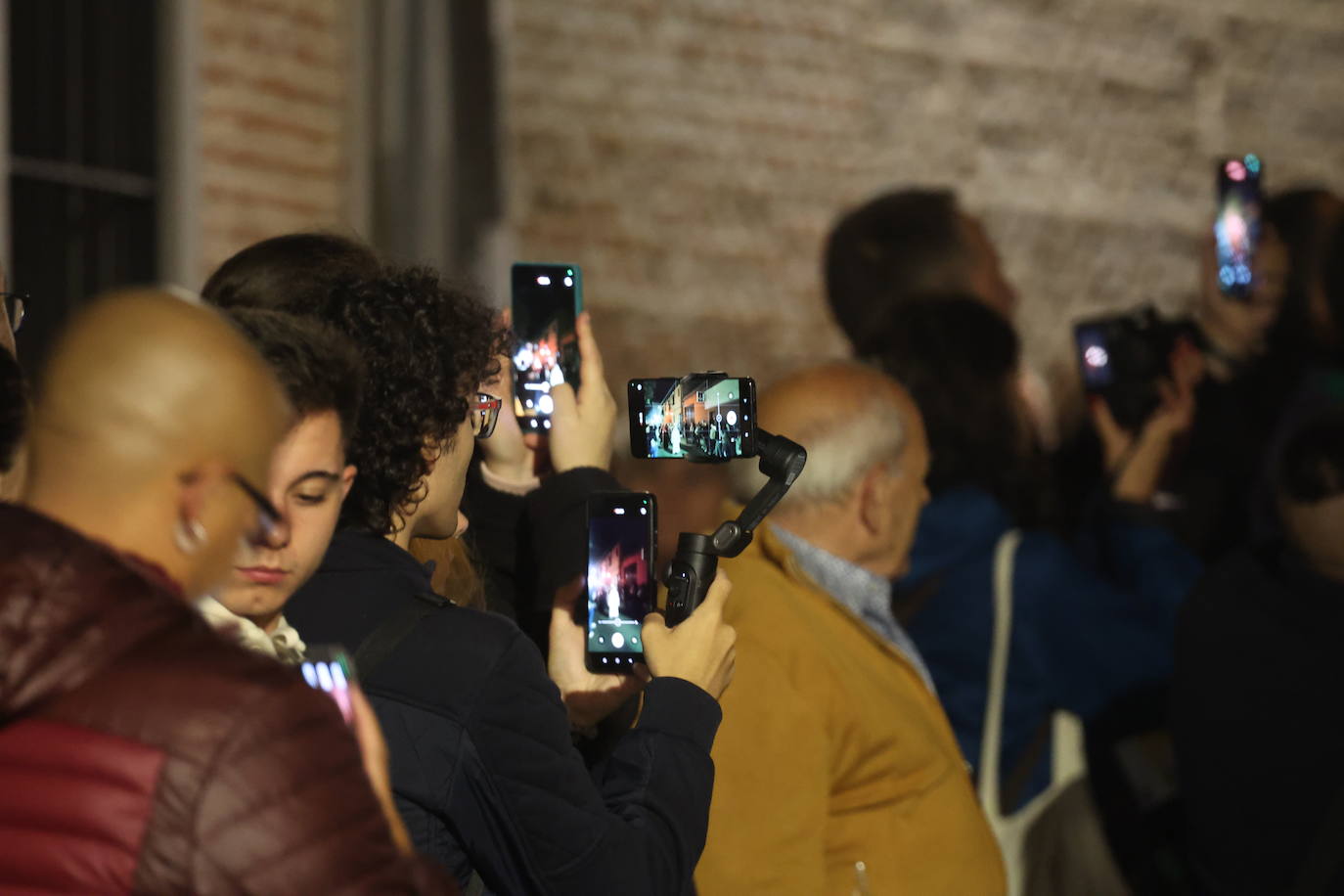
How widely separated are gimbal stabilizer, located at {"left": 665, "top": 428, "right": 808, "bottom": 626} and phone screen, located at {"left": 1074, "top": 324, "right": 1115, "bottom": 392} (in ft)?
8.09

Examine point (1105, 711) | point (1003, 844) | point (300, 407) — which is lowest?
point (1003, 844)

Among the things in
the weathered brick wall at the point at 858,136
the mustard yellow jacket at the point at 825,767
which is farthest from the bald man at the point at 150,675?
the weathered brick wall at the point at 858,136

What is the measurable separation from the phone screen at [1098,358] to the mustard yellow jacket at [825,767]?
67.2 inches

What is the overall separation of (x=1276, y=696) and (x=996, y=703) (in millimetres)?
551

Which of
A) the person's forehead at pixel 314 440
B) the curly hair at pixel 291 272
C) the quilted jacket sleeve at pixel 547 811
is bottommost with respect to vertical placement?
the quilted jacket sleeve at pixel 547 811

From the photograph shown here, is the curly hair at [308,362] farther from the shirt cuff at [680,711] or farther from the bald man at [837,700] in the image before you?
the bald man at [837,700]

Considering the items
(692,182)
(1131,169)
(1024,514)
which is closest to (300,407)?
(1024,514)

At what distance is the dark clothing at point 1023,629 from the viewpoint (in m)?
3.79

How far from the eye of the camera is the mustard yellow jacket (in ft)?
8.41

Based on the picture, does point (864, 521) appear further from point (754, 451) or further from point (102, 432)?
point (102, 432)

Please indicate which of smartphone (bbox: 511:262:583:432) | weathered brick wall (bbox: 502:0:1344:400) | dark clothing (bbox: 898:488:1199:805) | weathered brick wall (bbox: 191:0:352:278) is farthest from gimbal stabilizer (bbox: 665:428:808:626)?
weathered brick wall (bbox: 502:0:1344:400)

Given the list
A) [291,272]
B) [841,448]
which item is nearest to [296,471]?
[291,272]

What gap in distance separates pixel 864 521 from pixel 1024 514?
1394mm

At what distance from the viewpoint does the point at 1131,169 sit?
7.28 metres
